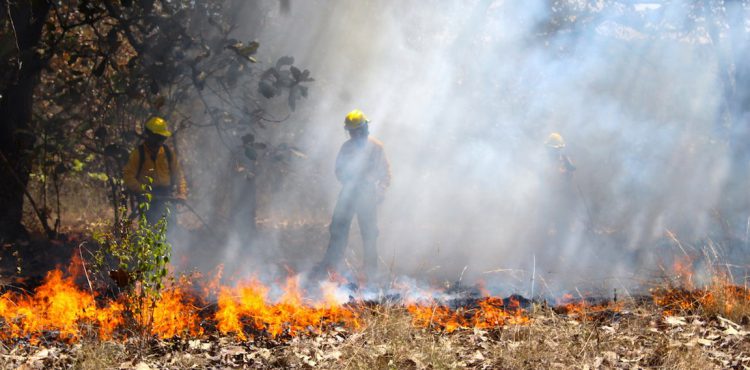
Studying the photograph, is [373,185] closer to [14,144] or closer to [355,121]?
[355,121]

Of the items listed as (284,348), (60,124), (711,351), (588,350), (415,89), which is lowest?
(711,351)

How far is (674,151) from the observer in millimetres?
20078

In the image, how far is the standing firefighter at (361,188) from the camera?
8.71m

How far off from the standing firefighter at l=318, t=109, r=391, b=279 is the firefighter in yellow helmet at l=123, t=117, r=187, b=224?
2.06 metres

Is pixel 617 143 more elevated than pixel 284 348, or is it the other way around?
pixel 617 143

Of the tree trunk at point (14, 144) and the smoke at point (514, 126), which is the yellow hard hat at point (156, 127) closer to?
the tree trunk at point (14, 144)

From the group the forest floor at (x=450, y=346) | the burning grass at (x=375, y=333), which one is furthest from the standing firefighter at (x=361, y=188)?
the forest floor at (x=450, y=346)

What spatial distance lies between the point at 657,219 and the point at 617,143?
200 inches

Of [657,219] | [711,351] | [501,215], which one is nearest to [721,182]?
[657,219]

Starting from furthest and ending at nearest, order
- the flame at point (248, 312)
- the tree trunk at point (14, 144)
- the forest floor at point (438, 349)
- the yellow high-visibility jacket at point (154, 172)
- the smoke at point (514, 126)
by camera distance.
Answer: the smoke at point (514, 126) → the tree trunk at point (14, 144) → the yellow high-visibility jacket at point (154, 172) → the flame at point (248, 312) → the forest floor at point (438, 349)

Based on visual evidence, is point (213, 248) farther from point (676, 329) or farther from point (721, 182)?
point (721, 182)

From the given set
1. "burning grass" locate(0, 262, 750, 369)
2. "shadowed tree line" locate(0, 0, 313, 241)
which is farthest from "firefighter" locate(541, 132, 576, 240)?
"burning grass" locate(0, 262, 750, 369)

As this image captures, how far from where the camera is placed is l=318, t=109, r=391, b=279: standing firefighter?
871 cm

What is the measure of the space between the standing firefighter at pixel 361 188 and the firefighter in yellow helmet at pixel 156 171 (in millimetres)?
2058
